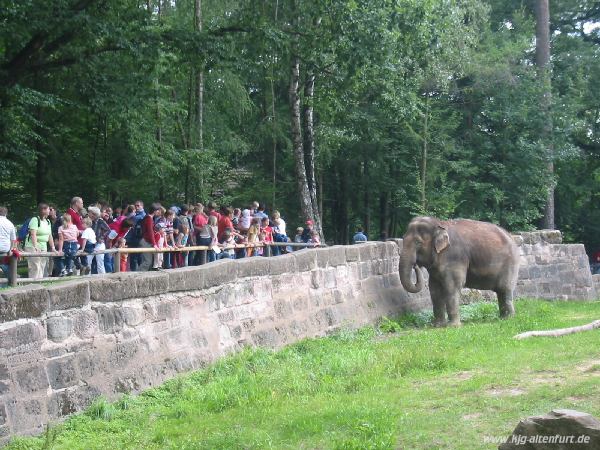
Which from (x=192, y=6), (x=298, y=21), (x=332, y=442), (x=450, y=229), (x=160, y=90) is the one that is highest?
(x=192, y=6)

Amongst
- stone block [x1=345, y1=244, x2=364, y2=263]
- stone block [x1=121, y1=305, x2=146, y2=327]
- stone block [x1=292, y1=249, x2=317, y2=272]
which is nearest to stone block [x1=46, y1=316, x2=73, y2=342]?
stone block [x1=121, y1=305, x2=146, y2=327]

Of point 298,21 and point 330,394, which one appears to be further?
point 298,21

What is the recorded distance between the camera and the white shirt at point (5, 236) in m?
15.0

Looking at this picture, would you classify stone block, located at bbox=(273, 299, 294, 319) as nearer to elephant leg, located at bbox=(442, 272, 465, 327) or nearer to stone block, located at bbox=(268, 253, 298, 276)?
stone block, located at bbox=(268, 253, 298, 276)

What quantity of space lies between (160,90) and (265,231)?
507 cm

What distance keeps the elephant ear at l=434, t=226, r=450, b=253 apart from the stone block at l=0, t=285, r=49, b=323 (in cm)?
952

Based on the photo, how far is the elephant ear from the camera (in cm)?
1630

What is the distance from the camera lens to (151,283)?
31.0 feet

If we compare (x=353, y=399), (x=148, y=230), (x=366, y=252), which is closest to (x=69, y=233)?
(x=148, y=230)

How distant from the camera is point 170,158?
26078mm

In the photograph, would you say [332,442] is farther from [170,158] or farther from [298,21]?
[170,158]

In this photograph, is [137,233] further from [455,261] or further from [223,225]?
[455,261]

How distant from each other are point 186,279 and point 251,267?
68.8 inches

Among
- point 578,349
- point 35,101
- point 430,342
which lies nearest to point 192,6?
point 35,101
